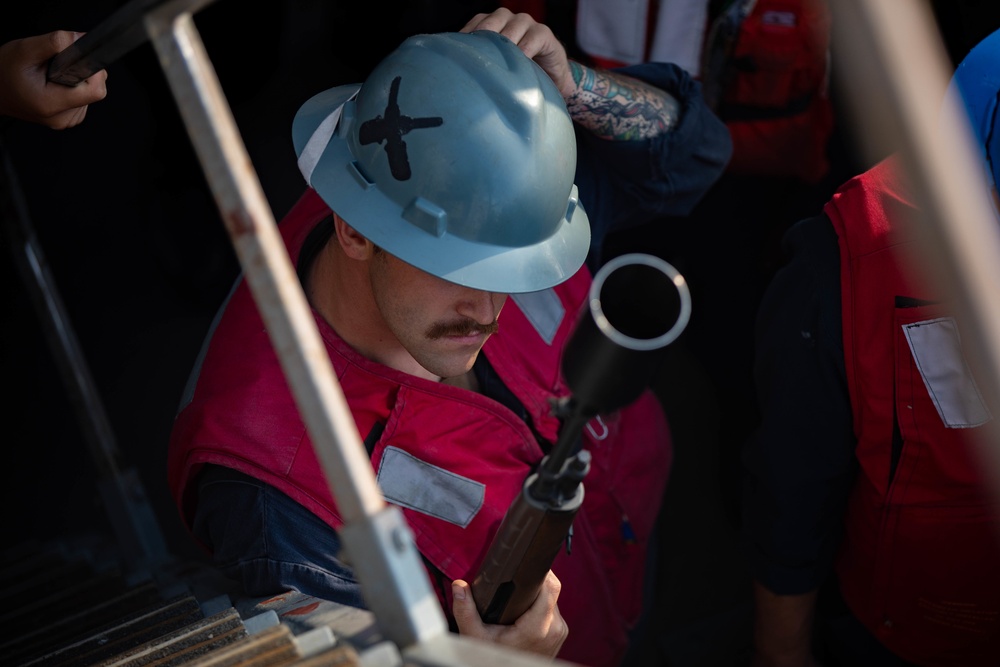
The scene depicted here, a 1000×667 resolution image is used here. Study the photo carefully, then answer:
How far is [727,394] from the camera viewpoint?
13.3ft

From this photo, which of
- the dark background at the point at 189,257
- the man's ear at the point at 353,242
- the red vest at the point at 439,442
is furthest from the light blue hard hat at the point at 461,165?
the dark background at the point at 189,257

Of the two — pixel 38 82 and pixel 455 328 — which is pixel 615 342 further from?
pixel 38 82

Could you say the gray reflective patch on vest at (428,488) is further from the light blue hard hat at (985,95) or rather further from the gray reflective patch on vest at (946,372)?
the light blue hard hat at (985,95)

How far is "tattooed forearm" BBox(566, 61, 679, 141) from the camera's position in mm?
2455

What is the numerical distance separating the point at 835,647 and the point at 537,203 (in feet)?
5.92

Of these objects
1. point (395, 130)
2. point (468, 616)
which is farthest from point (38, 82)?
point (468, 616)

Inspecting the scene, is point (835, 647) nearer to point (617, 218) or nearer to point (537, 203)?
point (617, 218)

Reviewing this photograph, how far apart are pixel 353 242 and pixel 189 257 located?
2.54 metres

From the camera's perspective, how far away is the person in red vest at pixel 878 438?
1782 millimetres

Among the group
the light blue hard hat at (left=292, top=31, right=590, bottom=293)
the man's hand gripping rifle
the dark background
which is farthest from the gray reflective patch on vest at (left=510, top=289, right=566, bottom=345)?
the dark background

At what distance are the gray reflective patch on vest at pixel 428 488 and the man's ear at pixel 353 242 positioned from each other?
474mm

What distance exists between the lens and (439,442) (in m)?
2.08

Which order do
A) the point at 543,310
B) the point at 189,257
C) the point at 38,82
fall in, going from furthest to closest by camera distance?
the point at 189,257, the point at 543,310, the point at 38,82

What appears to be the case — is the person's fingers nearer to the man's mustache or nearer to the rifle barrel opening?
the man's mustache
